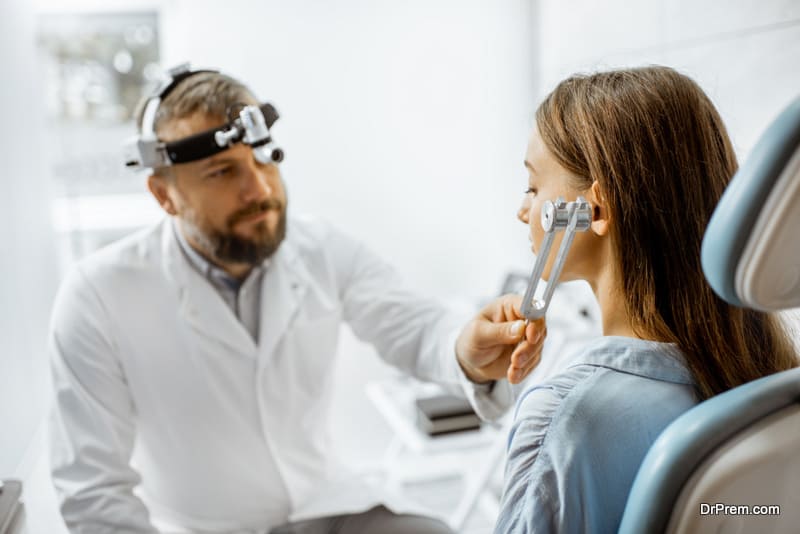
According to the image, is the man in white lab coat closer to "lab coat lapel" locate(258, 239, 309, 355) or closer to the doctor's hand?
"lab coat lapel" locate(258, 239, 309, 355)

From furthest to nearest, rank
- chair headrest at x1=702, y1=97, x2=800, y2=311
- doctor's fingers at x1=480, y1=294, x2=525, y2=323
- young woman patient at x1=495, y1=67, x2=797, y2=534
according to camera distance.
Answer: doctor's fingers at x1=480, y1=294, x2=525, y2=323 → young woman patient at x1=495, y1=67, x2=797, y2=534 → chair headrest at x1=702, y1=97, x2=800, y2=311

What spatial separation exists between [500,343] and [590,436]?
15.6 inches

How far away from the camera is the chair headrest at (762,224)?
556mm

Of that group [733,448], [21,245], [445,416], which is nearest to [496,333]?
[733,448]

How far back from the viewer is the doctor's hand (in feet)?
3.29

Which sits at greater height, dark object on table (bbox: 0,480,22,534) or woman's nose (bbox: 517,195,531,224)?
woman's nose (bbox: 517,195,531,224)

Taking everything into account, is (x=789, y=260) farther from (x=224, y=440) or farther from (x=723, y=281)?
(x=224, y=440)

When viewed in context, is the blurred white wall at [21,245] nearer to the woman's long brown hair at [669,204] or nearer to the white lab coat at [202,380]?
the white lab coat at [202,380]

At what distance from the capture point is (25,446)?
1.79 m

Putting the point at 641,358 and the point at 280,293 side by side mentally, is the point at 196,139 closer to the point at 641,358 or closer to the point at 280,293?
the point at 280,293

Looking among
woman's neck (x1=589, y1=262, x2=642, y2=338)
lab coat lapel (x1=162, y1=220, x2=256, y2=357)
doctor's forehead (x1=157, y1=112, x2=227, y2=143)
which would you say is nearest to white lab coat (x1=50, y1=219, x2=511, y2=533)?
lab coat lapel (x1=162, y1=220, x2=256, y2=357)

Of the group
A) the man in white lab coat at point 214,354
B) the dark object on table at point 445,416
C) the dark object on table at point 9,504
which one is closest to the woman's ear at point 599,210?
the man in white lab coat at point 214,354

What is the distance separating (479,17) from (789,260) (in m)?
2.27

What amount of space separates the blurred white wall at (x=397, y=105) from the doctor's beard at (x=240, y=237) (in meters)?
1.13
